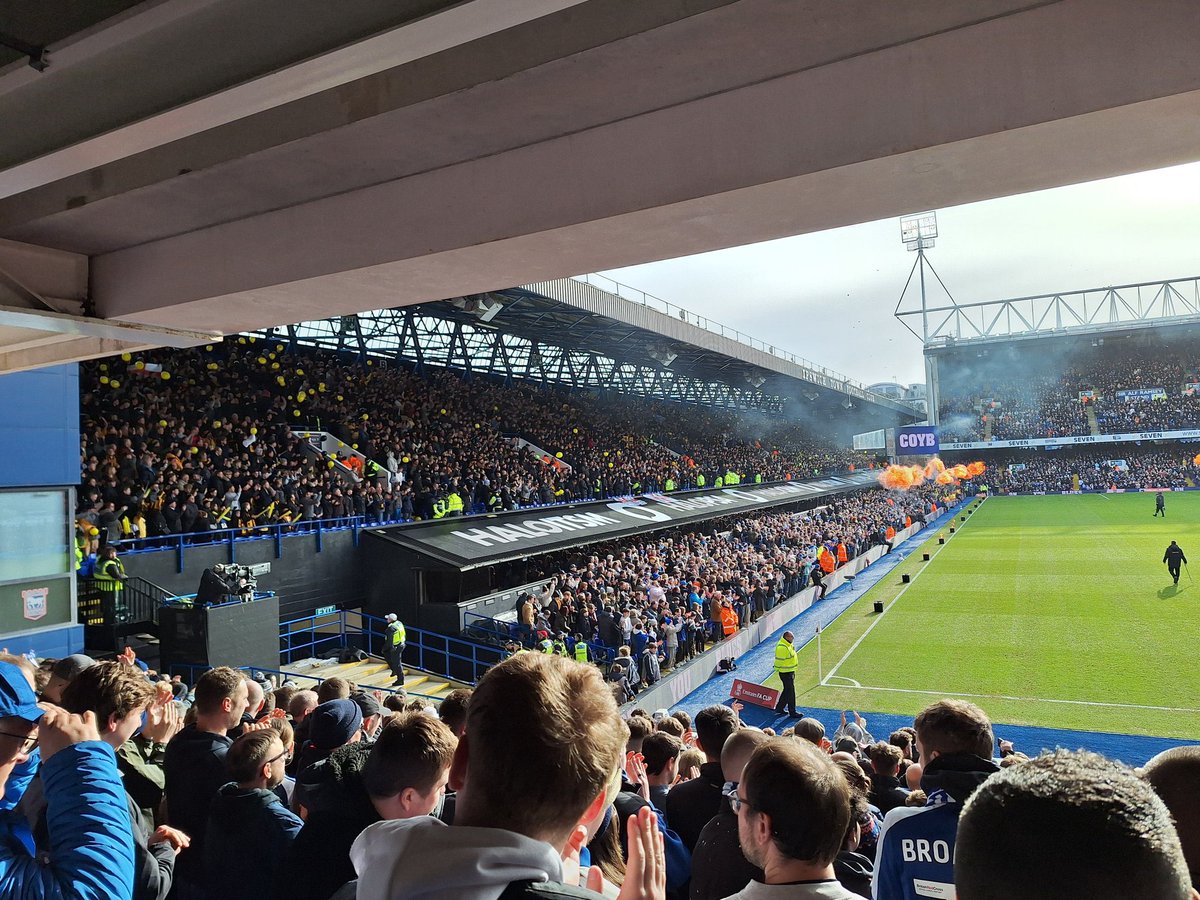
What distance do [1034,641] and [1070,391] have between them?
7283 centimetres

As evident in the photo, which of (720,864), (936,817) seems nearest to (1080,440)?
(936,817)

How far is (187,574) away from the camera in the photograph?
13.7 meters

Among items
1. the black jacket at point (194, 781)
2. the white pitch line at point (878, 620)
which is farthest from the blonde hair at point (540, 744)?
the white pitch line at point (878, 620)

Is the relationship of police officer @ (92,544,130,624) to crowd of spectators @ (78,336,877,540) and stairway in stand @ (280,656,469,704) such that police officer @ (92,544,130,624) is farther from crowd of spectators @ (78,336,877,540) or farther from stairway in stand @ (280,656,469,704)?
stairway in stand @ (280,656,469,704)

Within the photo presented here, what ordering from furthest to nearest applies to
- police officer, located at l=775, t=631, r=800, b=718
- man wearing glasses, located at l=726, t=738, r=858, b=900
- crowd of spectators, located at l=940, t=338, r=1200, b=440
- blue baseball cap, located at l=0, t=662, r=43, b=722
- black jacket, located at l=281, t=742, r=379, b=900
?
crowd of spectators, located at l=940, t=338, r=1200, b=440 < police officer, located at l=775, t=631, r=800, b=718 < black jacket, located at l=281, t=742, r=379, b=900 < man wearing glasses, located at l=726, t=738, r=858, b=900 < blue baseball cap, located at l=0, t=662, r=43, b=722

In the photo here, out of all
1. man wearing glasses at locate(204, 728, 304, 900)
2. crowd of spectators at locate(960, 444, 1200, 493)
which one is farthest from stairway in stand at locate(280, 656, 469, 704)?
crowd of spectators at locate(960, 444, 1200, 493)

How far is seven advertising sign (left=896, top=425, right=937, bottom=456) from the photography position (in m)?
56.1

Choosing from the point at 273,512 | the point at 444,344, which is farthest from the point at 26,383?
the point at 444,344

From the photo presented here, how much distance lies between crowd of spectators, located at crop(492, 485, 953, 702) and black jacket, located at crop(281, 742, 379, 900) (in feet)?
25.9

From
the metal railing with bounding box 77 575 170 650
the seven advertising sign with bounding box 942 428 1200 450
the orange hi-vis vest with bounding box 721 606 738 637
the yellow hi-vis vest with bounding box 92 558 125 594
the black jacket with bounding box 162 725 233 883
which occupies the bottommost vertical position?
the orange hi-vis vest with bounding box 721 606 738 637

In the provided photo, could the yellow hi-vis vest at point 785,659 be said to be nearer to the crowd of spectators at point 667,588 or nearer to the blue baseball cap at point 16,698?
the crowd of spectators at point 667,588

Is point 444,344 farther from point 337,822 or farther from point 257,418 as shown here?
point 337,822

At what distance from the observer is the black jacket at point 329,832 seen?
2.55m

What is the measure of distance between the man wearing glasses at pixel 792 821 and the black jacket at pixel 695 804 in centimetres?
168
